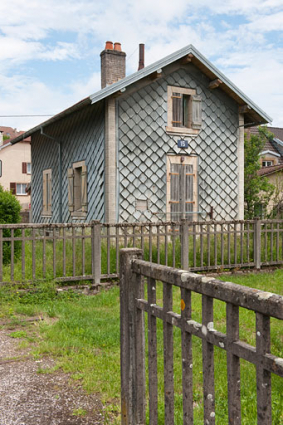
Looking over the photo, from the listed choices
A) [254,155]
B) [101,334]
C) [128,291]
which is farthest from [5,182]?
[128,291]

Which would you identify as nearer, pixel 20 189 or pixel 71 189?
pixel 71 189

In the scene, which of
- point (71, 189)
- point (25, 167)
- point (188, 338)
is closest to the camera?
point (188, 338)

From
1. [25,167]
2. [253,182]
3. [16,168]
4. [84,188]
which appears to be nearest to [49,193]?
[84,188]

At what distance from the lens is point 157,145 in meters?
13.5

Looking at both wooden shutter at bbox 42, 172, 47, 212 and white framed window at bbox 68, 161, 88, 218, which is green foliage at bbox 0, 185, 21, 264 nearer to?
white framed window at bbox 68, 161, 88, 218

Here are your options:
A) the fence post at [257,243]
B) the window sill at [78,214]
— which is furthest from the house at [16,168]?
the fence post at [257,243]

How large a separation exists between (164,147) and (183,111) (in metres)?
1.60

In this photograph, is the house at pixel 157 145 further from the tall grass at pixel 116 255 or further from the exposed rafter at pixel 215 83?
the tall grass at pixel 116 255

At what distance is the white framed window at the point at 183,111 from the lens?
45.2 ft

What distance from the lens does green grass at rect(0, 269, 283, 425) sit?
394 centimetres

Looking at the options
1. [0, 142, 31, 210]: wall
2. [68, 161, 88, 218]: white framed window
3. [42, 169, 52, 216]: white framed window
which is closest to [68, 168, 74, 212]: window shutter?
[68, 161, 88, 218]: white framed window

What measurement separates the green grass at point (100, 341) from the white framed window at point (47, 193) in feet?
30.1

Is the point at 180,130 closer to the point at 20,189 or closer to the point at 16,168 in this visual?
the point at 16,168

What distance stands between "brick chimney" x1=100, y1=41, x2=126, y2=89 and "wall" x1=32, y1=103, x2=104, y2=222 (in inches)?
89.1
